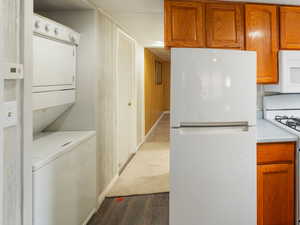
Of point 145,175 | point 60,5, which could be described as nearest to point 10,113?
point 60,5

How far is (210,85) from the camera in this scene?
6.95 ft

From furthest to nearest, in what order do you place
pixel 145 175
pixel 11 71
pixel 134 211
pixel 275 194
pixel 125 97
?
1. pixel 125 97
2. pixel 145 175
3. pixel 134 211
4. pixel 275 194
5. pixel 11 71

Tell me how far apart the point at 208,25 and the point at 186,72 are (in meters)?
0.70

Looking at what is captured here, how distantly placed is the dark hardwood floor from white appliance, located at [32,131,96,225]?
160mm

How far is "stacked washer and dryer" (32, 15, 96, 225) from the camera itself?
1.80 m

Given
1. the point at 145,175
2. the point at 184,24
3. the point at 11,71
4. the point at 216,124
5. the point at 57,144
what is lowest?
the point at 145,175

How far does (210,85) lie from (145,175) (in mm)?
2269

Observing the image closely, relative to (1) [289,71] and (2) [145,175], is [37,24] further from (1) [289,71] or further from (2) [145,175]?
(2) [145,175]

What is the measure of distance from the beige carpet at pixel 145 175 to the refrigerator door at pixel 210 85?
1638mm

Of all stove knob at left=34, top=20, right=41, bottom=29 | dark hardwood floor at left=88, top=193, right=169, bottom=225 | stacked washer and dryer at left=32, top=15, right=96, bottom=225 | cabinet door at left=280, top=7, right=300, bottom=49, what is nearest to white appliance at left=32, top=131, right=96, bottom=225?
stacked washer and dryer at left=32, top=15, right=96, bottom=225

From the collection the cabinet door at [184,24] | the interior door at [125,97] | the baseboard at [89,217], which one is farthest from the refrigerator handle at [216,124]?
the interior door at [125,97]

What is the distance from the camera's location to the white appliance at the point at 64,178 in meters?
1.72

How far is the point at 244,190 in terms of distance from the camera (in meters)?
2.20

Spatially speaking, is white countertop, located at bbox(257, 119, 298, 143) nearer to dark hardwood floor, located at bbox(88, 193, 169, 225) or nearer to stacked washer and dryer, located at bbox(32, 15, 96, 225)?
dark hardwood floor, located at bbox(88, 193, 169, 225)
